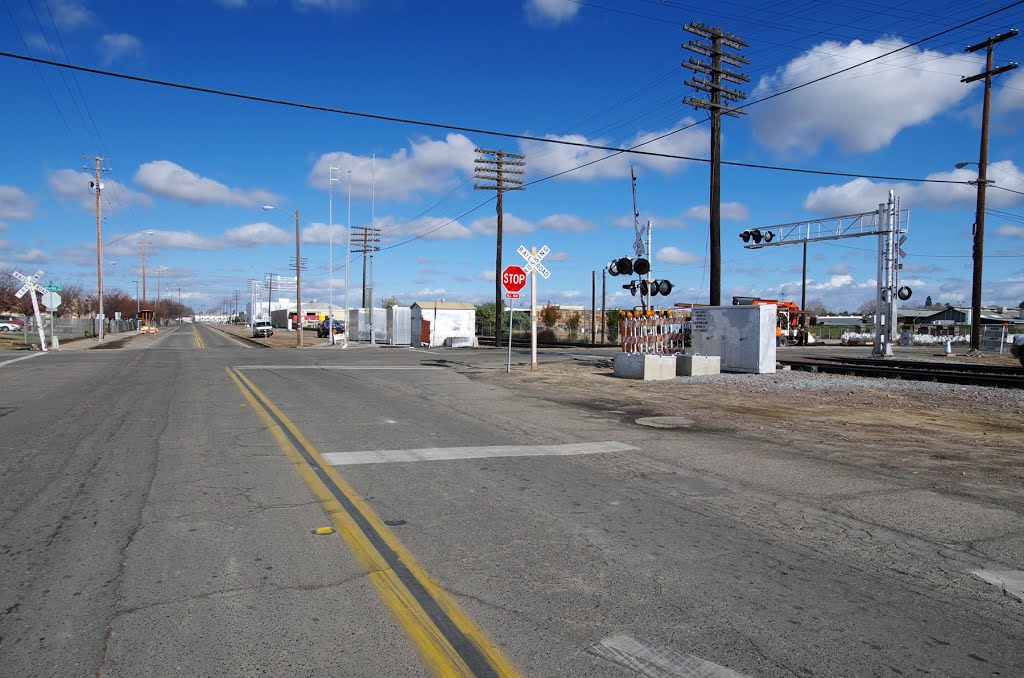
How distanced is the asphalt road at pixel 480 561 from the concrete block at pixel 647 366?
8.64 meters

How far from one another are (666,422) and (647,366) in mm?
6778

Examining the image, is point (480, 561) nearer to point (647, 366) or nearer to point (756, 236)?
point (647, 366)

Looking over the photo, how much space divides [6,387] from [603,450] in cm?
1402

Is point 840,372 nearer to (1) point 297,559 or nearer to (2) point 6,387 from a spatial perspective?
(1) point 297,559

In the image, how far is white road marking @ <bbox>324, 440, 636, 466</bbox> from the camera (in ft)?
24.8

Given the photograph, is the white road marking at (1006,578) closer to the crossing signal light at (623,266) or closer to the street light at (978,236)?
the crossing signal light at (623,266)

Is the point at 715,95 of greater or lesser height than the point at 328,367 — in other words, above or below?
above

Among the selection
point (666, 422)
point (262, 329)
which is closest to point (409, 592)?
point (666, 422)

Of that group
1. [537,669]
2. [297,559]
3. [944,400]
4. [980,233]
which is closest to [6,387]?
[297,559]

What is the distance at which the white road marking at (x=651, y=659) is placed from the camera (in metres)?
3.10

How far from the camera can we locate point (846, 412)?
1171 centimetres

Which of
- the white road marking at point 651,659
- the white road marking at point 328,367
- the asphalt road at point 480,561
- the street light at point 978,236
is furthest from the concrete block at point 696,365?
the street light at point 978,236

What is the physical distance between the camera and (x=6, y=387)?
48.3 ft

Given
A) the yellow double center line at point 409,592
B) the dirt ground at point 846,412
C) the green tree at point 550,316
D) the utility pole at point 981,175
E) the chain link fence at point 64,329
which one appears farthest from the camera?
the green tree at point 550,316
